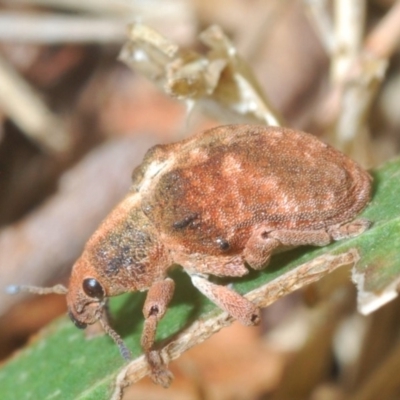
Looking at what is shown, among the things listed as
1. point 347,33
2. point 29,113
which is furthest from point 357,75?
point 29,113

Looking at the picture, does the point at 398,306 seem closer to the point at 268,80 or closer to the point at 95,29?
the point at 268,80

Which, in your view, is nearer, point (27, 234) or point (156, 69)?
point (156, 69)

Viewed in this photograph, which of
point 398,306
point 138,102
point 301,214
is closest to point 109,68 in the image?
point 138,102

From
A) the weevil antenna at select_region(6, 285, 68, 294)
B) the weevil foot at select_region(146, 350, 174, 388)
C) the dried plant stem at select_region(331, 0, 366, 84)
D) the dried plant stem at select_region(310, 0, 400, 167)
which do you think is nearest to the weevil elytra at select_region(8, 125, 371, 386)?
the weevil foot at select_region(146, 350, 174, 388)

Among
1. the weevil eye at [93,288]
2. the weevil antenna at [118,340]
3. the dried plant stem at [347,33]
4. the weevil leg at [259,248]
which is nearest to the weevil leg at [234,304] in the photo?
the weevil leg at [259,248]

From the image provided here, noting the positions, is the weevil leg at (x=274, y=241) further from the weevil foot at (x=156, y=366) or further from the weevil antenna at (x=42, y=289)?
the weevil antenna at (x=42, y=289)

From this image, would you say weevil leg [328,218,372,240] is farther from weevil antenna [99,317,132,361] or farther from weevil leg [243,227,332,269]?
weevil antenna [99,317,132,361]
